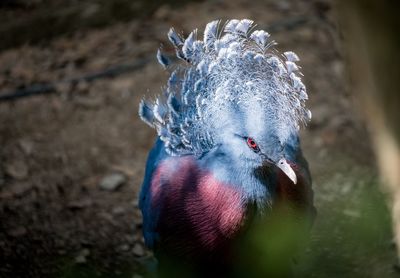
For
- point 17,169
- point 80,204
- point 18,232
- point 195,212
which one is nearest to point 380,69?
point 195,212

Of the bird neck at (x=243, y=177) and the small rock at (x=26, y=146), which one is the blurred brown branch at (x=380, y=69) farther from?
the small rock at (x=26, y=146)

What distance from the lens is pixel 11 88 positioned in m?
4.82

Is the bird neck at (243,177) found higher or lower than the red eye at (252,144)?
lower

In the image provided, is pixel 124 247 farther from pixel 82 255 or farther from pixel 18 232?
pixel 18 232

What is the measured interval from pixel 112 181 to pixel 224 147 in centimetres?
167

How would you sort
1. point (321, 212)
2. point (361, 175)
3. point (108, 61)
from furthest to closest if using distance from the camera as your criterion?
point (108, 61) → point (361, 175) → point (321, 212)

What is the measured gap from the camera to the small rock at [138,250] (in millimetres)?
3670

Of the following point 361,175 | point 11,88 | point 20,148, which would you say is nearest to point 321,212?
point 361,175

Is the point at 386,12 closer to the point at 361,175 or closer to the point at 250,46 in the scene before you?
the point at 250,46

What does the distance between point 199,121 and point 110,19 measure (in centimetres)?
285

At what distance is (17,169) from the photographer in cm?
421

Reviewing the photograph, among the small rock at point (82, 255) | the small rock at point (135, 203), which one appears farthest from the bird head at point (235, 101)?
the small rock at point (135, 203)

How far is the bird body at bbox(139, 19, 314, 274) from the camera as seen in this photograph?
2.66 meters

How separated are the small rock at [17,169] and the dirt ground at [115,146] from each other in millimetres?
10
